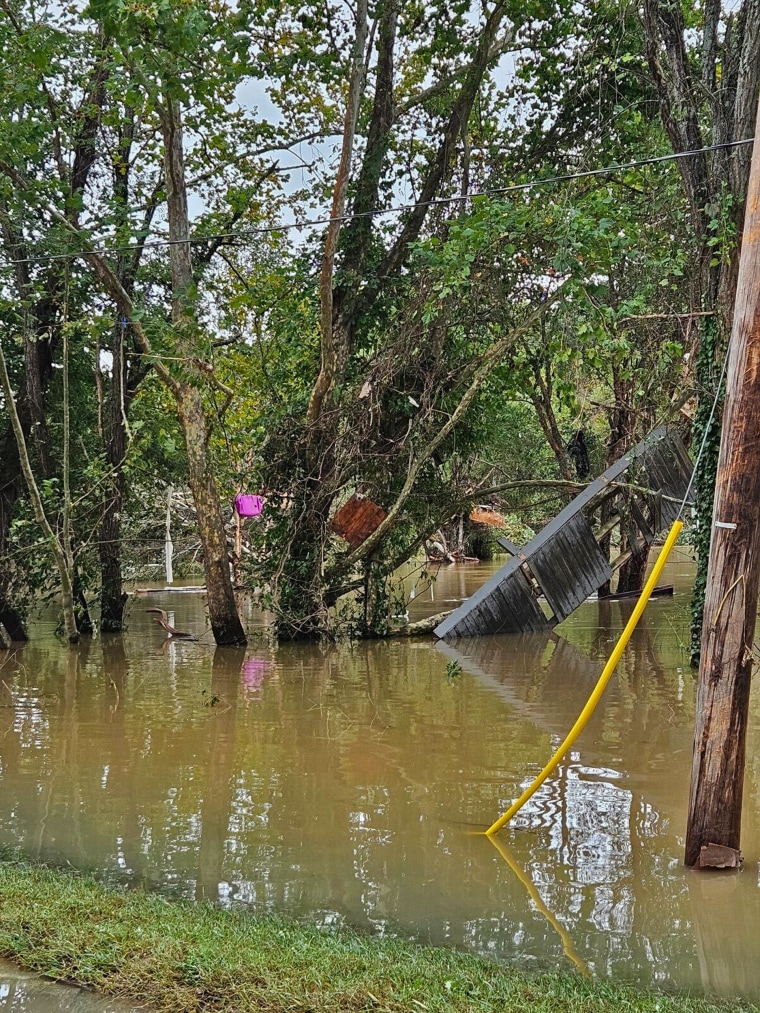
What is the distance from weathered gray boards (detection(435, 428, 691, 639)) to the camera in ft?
46.7

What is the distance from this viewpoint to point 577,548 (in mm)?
14484

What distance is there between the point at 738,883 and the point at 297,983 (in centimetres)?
274

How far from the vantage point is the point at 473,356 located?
49.0 ft

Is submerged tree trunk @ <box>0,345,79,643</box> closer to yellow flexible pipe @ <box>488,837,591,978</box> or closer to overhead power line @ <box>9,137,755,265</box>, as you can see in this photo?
overhead power line @ <box>9,137,755,265</box>

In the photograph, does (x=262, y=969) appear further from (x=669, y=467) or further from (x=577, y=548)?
(x=669, y=467)

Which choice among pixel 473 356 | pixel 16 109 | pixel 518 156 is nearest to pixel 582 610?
pixel 473 356

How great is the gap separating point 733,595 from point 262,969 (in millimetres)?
3186

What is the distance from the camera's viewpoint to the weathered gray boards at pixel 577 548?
561 inches

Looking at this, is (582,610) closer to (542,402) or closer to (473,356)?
(542,402)

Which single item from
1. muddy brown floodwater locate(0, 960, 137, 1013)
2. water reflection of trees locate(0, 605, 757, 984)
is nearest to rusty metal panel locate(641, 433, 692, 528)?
water reflection of trees locate(0, 605, 757, 984)

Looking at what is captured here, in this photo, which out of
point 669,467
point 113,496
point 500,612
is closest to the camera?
point 669,467

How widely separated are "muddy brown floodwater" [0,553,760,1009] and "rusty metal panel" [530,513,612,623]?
1.67 meters

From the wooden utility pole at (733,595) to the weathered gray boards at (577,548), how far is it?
895cm

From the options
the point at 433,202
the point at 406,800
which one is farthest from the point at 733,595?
the point at 433,202
